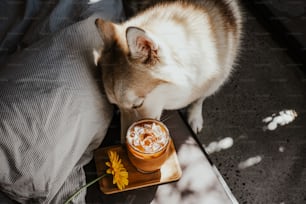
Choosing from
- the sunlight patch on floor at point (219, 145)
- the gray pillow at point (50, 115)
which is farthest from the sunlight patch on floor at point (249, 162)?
the gray pillow at point (50, 115)

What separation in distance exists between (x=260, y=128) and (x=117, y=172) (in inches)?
40.5

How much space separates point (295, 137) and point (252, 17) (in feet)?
3.03

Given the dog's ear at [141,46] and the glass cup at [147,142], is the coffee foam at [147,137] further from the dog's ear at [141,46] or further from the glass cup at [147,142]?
the dog's ear at [141,46]

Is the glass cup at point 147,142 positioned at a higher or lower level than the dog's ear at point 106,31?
lower

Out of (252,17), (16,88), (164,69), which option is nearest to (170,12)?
(164,69)

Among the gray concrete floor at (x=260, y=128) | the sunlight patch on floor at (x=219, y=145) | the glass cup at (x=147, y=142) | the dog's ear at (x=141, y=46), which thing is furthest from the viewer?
the sunlight patch on floor at (x=219, y=145)

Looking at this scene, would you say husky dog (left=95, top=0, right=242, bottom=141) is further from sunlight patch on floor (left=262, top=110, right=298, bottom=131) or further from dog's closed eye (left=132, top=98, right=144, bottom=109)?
sunlight patch on floor (left=262, top=110, right=298, bottom=131)

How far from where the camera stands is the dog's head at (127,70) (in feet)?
4.21

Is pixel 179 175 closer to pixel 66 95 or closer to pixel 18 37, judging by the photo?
Result: pixel 66 95

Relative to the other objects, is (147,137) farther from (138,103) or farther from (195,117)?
(195,117)

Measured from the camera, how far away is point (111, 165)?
1342 mm

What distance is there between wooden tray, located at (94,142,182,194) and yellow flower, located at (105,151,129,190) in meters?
0.04

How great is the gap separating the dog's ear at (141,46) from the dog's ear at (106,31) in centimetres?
12

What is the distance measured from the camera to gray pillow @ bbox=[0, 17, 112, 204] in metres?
1.17
